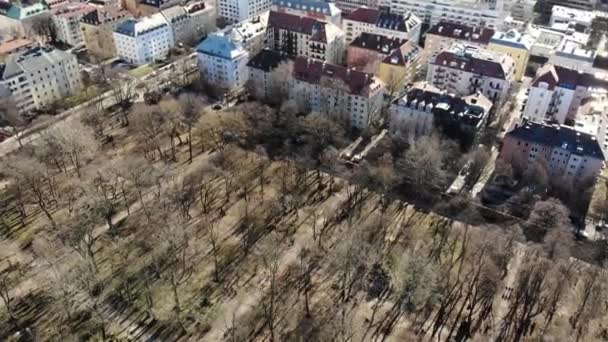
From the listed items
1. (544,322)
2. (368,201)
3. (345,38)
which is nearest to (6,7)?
(345,38)

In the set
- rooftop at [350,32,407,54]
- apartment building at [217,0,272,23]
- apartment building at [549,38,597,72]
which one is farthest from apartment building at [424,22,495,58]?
apartment building at [217,0,272,23]

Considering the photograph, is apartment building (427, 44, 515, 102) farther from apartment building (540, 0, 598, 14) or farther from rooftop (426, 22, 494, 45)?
apartment building (540, 0, 598, 14)

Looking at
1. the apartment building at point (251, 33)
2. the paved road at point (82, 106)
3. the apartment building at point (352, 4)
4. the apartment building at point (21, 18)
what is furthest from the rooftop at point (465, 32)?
the apartment building at point (21, 18)

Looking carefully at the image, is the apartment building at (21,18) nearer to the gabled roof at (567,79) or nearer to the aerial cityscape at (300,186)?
the aerial cityscape at (300,186)

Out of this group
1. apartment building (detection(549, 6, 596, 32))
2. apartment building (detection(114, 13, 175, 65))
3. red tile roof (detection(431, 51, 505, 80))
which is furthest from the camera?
apartment building (detection(549, 6, 596, 32))

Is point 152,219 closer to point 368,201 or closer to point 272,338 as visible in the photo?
point 272,338
